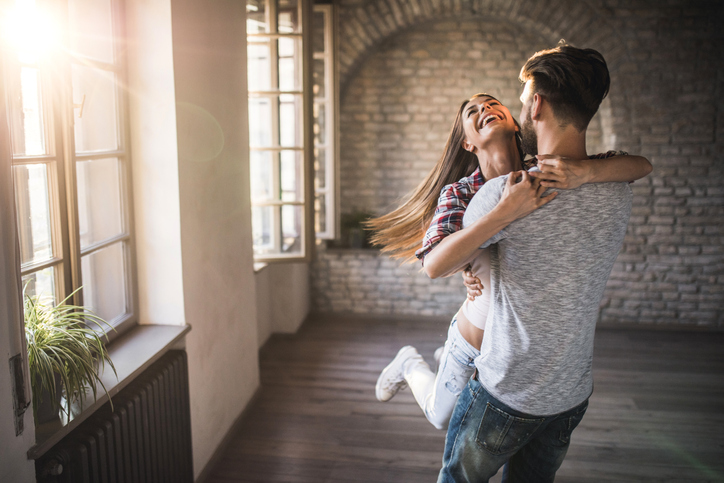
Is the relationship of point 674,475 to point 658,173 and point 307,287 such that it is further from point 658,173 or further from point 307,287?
point 307,287

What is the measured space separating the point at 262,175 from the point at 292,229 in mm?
452

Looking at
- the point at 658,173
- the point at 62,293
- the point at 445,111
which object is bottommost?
the point at 62,293

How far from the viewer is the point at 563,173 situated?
1321 mm

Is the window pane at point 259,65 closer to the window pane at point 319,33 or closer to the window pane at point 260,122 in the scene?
the window pane at point 260,122

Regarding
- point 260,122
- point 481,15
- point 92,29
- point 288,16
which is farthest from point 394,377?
point 481,15

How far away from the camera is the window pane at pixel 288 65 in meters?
3.91

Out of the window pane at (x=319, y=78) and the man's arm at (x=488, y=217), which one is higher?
the window pane at (x=319, y=78)

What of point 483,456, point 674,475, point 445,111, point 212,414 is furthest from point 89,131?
point 445,111

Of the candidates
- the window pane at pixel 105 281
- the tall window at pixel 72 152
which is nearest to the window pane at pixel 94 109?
the tall window at pixel 72 152

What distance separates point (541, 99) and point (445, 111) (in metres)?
4.10

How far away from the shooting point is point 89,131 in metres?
2.12

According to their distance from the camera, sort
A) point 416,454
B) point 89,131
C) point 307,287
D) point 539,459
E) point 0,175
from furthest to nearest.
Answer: point 307,287
point 416,454
point 89,131
point 539,459
point 0,175

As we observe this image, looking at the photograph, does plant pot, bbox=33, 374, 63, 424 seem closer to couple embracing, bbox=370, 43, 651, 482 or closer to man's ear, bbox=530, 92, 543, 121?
couple embracing, bbox=370, 43, 651, 482

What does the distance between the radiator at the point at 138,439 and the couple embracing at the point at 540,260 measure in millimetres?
1071
